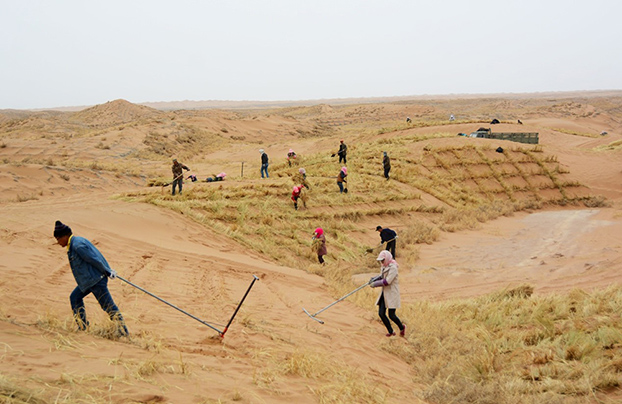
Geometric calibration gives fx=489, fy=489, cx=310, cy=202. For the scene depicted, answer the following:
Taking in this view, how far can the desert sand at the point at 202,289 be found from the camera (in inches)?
199

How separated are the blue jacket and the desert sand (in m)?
0.60

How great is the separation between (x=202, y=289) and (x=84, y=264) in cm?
388

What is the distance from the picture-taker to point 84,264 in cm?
622

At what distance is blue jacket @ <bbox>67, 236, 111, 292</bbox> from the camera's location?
20.2ft

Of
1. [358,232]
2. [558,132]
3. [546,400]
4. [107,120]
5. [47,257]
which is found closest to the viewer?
[546,400]

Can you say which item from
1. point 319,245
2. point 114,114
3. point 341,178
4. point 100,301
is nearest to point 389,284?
point 100,301

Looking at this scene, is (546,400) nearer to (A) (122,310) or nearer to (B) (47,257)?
(A) (122,310)

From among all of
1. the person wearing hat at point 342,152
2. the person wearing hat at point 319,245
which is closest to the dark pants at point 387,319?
the person wearing hat at point 319,245

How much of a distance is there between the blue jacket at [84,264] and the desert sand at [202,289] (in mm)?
600

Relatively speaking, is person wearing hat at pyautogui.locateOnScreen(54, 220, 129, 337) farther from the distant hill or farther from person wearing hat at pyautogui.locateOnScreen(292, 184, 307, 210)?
the distant hill

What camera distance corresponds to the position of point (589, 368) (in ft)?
22.4

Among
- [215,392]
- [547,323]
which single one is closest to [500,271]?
[547,323]

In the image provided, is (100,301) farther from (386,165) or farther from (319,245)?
(386,165)

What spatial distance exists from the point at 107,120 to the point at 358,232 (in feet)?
185
